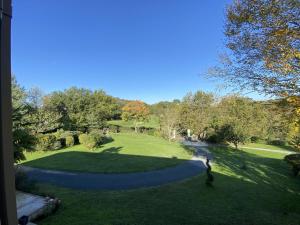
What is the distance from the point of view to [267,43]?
5.70 meters

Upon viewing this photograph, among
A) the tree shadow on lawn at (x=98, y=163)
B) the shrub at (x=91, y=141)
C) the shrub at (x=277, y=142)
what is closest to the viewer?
the tree shadow on lawn at (x=98, y=163)

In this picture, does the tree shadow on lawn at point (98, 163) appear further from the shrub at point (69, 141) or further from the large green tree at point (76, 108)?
the large green tree at point (76, 108)

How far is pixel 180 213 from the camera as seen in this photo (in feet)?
23.0

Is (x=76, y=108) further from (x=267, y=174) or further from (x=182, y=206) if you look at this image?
(x=182, y=206)

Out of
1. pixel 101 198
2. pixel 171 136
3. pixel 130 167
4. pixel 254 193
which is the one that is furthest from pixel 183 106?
pixel 101 198

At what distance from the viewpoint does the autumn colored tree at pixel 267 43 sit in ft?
17.1

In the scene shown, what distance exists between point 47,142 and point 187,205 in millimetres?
14473

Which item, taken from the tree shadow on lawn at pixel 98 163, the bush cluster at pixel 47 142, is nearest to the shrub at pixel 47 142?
the bush cluster at pixel 47 142

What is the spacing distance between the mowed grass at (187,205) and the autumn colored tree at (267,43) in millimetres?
4280

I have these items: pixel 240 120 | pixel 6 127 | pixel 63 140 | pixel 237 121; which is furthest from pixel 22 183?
pixel 240 120

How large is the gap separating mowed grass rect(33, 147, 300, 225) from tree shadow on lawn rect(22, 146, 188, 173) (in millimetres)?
3125

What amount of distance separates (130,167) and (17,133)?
24.5 feet

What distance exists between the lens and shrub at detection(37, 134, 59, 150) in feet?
58.6

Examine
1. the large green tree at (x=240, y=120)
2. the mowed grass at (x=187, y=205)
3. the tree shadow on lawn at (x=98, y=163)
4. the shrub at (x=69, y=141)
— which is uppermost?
the large green tree at (x=240, y=120)
